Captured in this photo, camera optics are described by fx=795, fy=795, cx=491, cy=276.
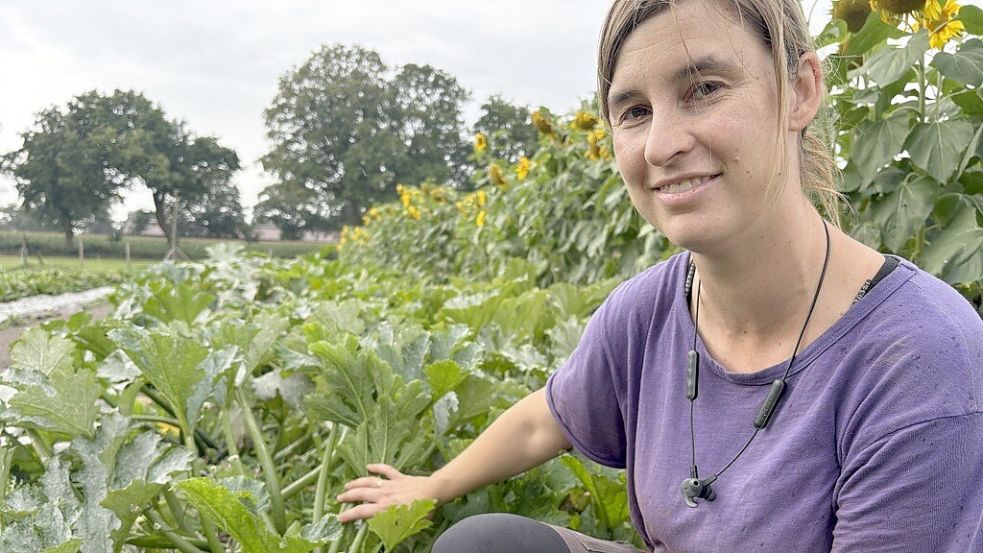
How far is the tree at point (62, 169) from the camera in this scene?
14499mm

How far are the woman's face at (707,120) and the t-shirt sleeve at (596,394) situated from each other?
345mm

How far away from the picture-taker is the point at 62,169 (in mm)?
17000

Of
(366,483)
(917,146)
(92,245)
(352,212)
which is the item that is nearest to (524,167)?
(917,146)

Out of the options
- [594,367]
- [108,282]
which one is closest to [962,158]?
[594,367]

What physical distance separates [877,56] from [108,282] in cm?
2181

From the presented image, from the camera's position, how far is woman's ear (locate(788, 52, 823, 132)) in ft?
3.78

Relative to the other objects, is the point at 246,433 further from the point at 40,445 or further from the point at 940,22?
the point at 940,22

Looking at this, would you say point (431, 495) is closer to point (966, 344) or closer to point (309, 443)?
point (309, 443)

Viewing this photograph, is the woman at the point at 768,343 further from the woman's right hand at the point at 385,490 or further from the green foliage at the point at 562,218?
the green foliage at the point at 562,218

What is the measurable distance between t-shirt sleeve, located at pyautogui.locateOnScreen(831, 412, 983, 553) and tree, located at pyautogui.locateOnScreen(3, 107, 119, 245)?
1241cm

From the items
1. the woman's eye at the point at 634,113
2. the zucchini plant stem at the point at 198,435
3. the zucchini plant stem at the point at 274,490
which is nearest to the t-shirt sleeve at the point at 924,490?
the woman's eye at the point at 634,113

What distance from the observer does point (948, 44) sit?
7.29 feet

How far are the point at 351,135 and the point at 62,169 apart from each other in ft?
102

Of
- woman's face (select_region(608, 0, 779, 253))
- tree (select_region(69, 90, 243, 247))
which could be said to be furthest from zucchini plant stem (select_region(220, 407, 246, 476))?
tree (select_region(69, 90, 243, 247))
